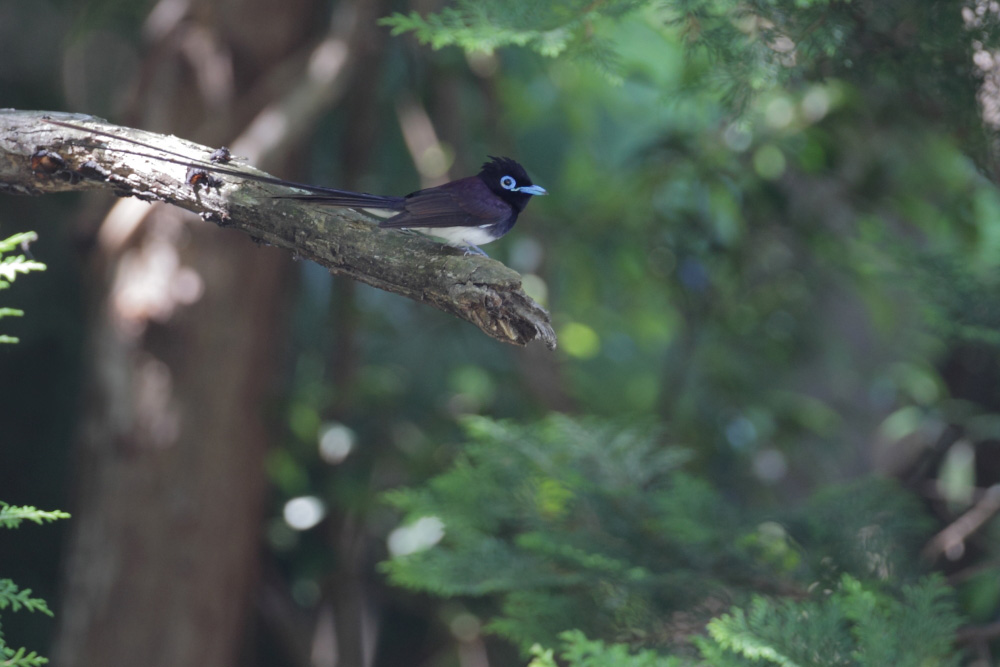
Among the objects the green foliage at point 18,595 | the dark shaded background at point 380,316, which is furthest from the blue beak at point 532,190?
the green foliage at point 18,595

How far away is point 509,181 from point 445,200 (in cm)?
29

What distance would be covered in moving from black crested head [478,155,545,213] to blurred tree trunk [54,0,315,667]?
1.53m

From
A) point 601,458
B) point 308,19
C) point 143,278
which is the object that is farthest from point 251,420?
point 308,19

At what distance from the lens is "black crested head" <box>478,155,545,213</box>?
2125mm

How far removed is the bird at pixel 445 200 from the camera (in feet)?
5.13

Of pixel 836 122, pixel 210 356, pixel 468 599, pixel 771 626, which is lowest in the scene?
pixel 468 599

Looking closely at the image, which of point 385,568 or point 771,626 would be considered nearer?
point 771,626

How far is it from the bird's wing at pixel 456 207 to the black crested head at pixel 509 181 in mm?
66

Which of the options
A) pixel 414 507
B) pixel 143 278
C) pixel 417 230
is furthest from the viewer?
pixel 143 278

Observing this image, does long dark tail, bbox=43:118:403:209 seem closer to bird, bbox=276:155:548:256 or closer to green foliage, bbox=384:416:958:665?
bird, bbox=276:155:548:256

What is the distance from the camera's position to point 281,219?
1.53m

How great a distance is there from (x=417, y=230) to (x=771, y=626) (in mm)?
1225

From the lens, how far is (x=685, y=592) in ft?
7.04

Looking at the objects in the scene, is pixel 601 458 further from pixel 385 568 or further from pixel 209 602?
pixel 209 602
